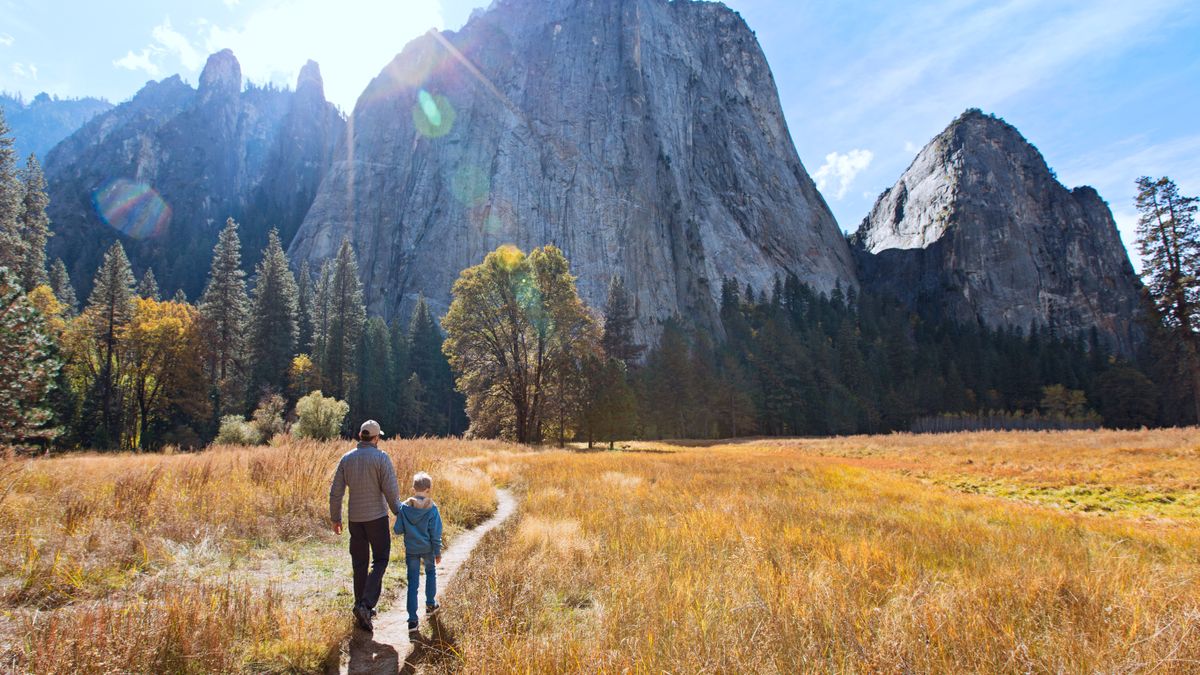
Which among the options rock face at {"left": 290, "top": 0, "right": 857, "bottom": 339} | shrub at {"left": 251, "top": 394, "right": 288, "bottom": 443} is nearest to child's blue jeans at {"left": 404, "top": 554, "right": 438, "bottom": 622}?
shrub at {"left": 251, "top": 394, "right": 288, "bottom": 443}

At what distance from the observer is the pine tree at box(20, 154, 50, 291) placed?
4144cm

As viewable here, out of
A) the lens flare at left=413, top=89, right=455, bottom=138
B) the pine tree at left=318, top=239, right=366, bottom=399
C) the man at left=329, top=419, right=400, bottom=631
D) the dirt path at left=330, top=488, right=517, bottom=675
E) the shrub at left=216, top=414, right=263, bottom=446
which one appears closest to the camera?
the dirt path at left=330, top=488, right=517, bottom=675

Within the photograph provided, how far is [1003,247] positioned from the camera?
456ft

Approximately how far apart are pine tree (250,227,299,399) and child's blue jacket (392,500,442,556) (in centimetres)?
5548

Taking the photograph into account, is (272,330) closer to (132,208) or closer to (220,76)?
(132,208)

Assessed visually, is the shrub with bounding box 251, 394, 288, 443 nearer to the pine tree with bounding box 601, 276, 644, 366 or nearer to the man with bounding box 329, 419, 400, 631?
the pine tree with bounding box 601, 276, 644, 366

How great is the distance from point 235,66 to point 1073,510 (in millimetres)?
212395

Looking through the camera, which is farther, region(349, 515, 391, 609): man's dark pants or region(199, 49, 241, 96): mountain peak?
region(199, 49, 241, 96): mountain peak

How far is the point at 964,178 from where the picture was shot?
5684 inches

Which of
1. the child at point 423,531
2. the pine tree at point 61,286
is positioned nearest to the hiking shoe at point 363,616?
the child at point 423,531

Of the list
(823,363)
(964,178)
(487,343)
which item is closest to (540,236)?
(823,363)

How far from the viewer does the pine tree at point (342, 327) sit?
56438mm

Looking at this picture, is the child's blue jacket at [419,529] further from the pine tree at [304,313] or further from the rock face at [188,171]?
the rock face at [188,171]

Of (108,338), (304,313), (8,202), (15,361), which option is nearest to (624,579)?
(15,361)
